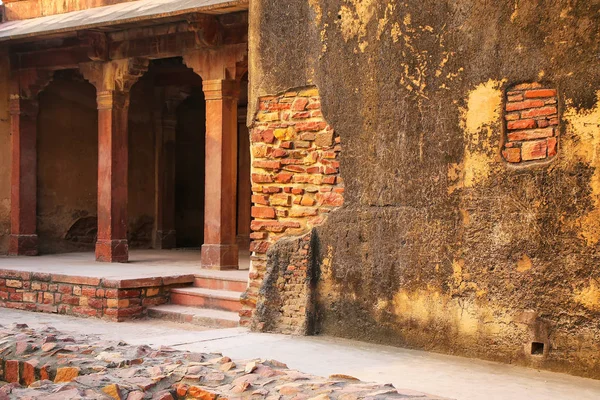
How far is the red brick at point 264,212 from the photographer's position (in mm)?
5641

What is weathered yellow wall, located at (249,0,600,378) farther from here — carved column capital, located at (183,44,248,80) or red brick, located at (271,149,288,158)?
carved column capital, located at (183,44,248,80)

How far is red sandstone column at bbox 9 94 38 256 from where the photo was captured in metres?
11.3

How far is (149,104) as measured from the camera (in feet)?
42.7

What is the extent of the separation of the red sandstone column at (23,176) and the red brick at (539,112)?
28.4 feet

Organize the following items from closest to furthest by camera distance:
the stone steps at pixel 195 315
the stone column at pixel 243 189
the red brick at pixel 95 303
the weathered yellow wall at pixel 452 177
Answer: the weathered yellow wall at pixel 452 177
the stone steps at pixel 195 315
the red brick at pixel 95 303
the stone column at pixel 243 189

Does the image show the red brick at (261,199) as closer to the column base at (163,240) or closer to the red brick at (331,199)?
the red brick at (331,199)

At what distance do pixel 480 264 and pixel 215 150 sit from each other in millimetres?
5416

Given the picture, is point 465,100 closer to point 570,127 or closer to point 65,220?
point 570,127

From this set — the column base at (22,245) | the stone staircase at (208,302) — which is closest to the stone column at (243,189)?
the column base at (22,245)

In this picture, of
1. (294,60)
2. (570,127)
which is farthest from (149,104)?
(570,127)

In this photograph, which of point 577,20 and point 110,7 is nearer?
point 577,20

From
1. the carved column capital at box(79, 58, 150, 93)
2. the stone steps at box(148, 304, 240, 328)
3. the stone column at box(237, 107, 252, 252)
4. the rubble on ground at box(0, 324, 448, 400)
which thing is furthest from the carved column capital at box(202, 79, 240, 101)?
the rubble on ground at box(0, 324, 448, 400)

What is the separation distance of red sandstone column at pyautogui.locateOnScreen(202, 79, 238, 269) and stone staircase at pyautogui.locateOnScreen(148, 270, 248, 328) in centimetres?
49

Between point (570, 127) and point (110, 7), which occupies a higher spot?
point (110, 7)
